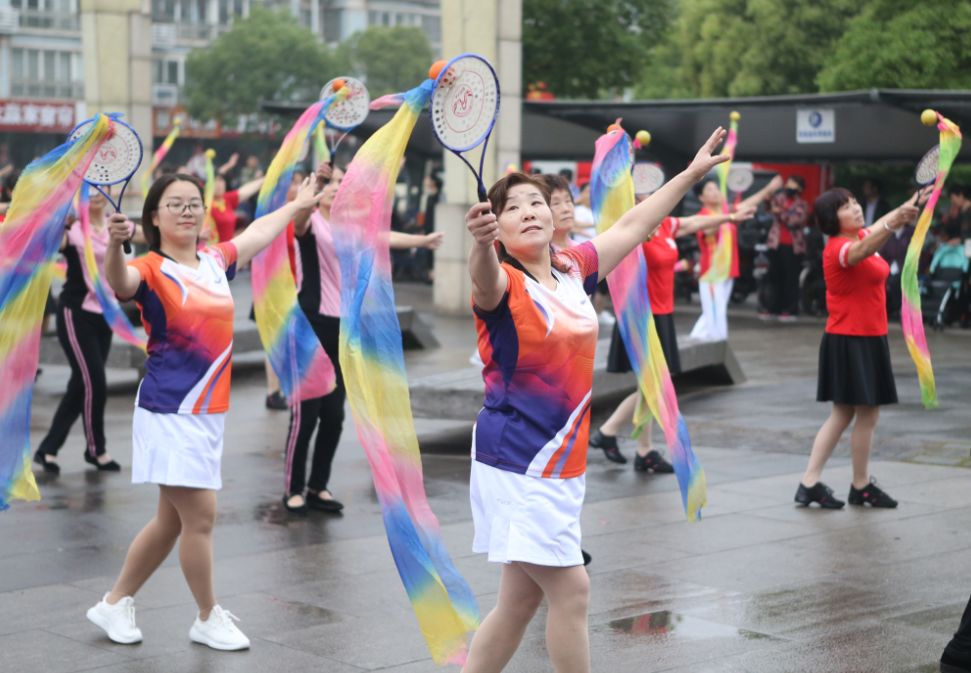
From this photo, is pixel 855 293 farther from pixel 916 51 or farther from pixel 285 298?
pixel 916 51

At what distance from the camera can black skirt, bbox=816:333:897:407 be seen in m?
8.85

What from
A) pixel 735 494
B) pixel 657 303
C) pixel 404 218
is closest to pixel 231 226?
pixel 657 303

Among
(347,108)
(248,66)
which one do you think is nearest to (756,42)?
(248,66)

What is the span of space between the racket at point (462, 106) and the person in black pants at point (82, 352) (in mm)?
6145

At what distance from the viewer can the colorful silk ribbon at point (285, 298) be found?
768 centimetres

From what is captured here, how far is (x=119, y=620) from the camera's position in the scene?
628cm

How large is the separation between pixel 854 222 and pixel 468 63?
4.52 m

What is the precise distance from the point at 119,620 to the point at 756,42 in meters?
34.0

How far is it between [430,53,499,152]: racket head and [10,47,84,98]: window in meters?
72.1

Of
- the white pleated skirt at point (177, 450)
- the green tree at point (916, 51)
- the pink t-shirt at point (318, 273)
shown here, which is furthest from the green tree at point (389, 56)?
the white pleated skirt at point (177, 450)

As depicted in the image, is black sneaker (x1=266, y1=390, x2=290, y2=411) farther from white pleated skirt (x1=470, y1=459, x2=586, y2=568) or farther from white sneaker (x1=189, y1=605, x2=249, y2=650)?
white pleated skirt (x1=470, y1=459, x2=586, y2=568)

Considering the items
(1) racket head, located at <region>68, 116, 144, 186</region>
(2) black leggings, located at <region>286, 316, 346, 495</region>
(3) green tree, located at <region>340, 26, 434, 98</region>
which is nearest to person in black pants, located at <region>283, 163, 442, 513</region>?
(2) black leggings, located at <region>286, 316, 346, 495</region>

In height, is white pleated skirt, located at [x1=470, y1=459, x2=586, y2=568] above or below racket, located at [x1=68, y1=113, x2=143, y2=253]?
below

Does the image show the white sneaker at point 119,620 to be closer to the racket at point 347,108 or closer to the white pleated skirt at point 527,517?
the white pleated skirt at point 527,517
